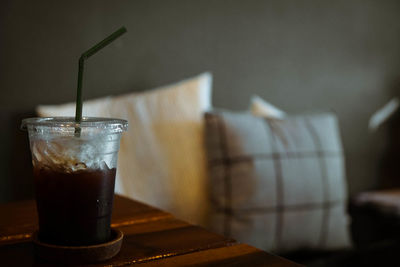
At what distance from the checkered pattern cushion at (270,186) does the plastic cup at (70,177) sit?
102 cm

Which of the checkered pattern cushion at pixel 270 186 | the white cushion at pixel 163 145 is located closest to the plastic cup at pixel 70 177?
the white cushion at pixel 163 145

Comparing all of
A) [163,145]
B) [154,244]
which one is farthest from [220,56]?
[154,244]

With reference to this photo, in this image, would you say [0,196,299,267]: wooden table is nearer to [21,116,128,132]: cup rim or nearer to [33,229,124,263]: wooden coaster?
[33,229,124,263]: wooden coaster

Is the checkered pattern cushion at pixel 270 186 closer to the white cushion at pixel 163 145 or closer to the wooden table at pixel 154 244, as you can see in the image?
the white cushion at pixel 163 145

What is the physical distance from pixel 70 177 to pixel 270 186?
111cm

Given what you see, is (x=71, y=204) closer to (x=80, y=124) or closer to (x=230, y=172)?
(x=80, y=124)

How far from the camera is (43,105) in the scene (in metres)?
1.64

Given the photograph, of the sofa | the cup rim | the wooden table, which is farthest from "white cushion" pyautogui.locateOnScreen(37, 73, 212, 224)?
the cup rim

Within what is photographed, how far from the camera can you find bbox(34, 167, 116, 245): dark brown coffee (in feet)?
2.06

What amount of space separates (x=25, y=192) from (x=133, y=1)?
808 millimetres

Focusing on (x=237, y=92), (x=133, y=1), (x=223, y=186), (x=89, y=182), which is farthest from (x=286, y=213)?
(x=89, y=182)

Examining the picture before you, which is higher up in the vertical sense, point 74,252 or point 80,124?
point 80,124

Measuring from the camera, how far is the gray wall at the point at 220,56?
1.60 metres

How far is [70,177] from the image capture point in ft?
2.06
